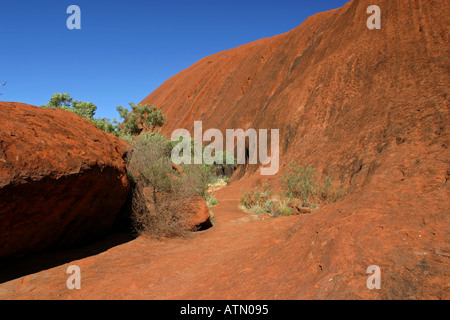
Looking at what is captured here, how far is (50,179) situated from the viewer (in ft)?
12.8

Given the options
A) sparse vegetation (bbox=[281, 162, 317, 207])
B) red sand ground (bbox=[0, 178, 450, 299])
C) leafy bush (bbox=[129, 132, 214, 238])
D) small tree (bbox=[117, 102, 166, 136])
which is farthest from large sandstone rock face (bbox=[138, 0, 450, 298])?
small tree (bbox=[117, 102, 166, 136])

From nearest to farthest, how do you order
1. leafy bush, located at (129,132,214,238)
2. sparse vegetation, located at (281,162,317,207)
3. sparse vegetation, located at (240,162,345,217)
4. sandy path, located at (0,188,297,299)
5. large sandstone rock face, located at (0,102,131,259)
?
sandy path, located at (0,188,297,299) → large sandstone rock face, located at (0,102,131,259) → leafy bush, located at (129,132,214,238) → sparse vegetation, located at (240,162,345,217) → sparse vegetation, located at (281,162,317,207)

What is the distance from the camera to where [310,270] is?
9.09ft

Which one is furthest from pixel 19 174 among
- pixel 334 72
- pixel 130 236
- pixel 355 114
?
pixel 334 72

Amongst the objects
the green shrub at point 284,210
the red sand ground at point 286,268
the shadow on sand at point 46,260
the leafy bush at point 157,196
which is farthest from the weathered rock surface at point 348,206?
the green shrub at point 284,210

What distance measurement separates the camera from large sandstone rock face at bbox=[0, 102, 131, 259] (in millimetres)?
3615

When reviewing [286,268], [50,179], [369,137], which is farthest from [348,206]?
[369,137]

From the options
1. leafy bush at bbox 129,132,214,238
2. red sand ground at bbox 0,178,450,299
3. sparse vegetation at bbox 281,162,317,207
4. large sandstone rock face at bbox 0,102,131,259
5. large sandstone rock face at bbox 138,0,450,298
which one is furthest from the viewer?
sparse vegetation at bbox 281,162,317,207

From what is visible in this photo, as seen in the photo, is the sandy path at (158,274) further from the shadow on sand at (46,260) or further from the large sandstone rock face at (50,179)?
the large sandstone rock face at (50,179)

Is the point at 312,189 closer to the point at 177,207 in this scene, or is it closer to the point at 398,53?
the point at 177,207

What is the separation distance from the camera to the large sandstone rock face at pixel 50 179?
11.9 feet

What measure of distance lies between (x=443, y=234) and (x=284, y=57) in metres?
23.9

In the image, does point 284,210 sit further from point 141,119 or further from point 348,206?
point 141,119

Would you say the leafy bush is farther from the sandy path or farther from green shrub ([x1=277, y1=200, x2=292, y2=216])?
green shrub ([x1=277, y1=200, x2=292, y2=216])
